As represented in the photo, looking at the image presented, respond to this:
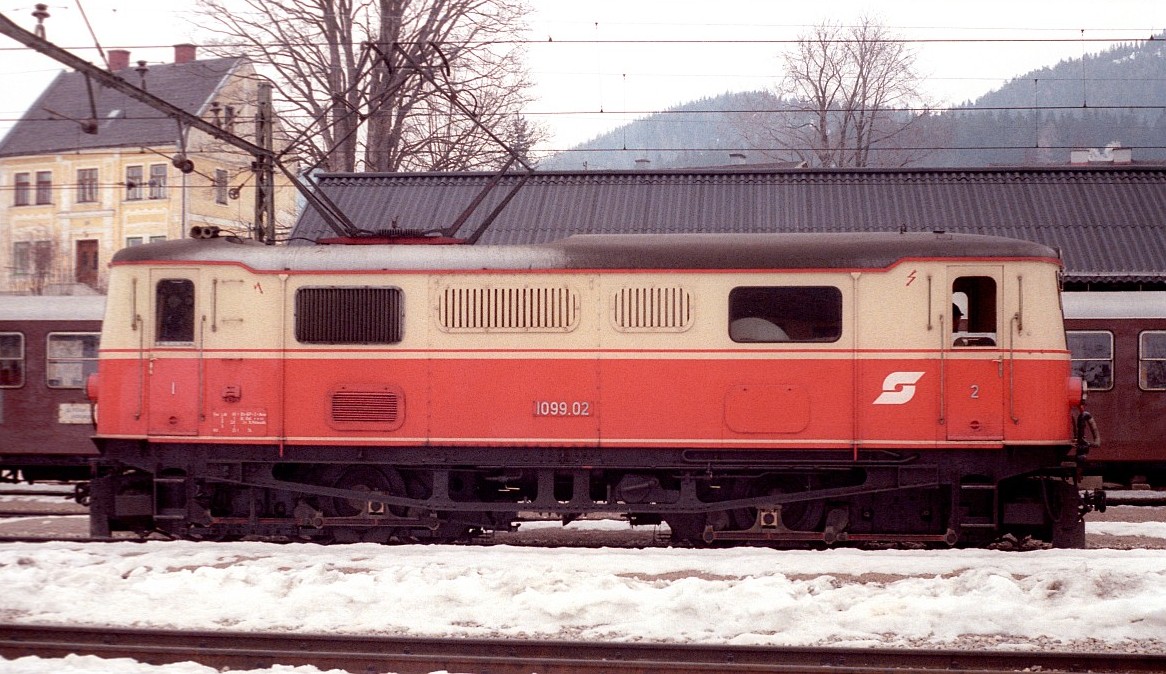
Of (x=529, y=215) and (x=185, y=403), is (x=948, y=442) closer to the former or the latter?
(x=185, y=403)

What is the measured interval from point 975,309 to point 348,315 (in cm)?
702

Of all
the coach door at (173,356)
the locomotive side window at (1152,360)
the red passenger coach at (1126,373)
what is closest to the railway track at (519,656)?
Result: the coach door at (173,356)

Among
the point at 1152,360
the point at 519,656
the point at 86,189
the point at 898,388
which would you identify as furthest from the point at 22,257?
the point at 519,656

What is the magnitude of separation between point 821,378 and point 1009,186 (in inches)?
528

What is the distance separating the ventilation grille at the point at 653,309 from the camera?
469 inches

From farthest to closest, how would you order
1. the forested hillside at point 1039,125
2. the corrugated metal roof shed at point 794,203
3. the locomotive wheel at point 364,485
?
the forested hillside at point 1039,125
the corrugated metal roof shed at point 794,203
the locomotive wheel at point 364,485

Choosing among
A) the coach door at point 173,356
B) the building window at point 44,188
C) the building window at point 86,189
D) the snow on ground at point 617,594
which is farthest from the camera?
the building window at point 44,188

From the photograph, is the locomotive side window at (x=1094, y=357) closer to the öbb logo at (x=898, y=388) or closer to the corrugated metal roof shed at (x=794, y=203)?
the corrugated metal roof shed at (x=794, y=203)

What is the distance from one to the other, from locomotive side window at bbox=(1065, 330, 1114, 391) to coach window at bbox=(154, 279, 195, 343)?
1361 cm

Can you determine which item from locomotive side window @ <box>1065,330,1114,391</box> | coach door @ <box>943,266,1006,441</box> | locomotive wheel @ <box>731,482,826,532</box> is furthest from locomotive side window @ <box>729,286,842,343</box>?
locomotive side window @ <box>1065,330,1114,391</box>

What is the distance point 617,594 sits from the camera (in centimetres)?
964

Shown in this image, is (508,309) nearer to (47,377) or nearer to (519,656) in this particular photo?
(519,656)

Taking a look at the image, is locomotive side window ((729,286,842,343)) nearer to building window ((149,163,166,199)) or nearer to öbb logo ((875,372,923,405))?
öbb logo ((875,372,923,405))

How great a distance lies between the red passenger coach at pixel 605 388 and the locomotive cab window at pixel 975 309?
3cm
